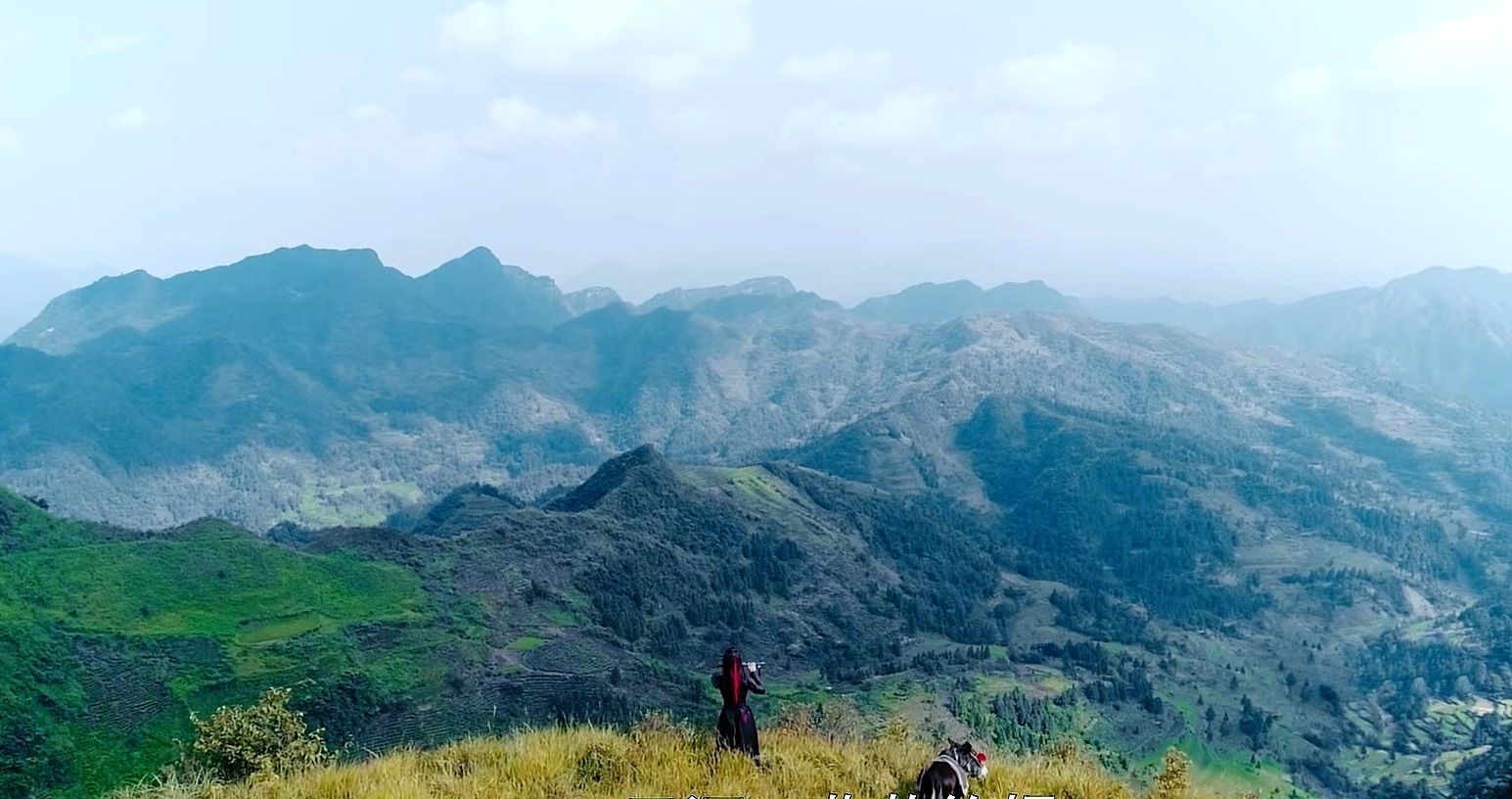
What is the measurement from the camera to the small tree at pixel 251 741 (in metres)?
16.2

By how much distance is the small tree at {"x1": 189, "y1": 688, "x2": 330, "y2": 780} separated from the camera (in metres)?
16.2

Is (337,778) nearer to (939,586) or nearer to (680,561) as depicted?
(680,561)

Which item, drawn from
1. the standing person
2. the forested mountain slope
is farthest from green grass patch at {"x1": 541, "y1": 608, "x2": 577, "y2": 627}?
the standing person

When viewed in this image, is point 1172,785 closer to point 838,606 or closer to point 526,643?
point 526,643

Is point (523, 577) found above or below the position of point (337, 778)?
below

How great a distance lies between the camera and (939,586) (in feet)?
444

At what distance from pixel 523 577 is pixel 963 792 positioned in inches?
3547

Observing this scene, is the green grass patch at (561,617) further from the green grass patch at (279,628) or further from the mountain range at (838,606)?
the green grass patch at (279,628)

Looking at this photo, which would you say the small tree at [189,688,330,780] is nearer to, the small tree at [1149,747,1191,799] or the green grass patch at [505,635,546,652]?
the small tree at [1149,747,1191,799]

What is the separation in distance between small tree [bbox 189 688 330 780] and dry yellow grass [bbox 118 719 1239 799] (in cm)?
552

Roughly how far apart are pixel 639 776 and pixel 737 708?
1392 mm

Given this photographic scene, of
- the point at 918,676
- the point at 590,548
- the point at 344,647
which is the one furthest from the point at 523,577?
the point at 918,676

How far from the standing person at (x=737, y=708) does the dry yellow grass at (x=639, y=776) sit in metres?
0.25

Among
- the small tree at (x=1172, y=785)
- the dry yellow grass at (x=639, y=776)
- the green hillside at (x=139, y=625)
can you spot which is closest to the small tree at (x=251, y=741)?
the dry yellow grass at (x=639, y=776)
